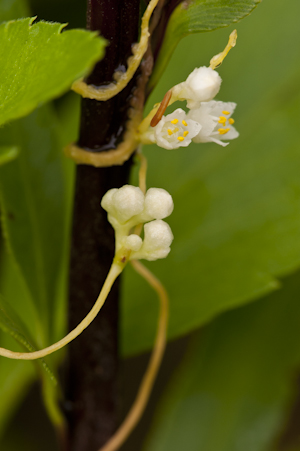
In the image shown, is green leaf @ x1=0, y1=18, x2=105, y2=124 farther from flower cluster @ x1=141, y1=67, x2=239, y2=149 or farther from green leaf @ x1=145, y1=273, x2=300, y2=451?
green leaf @ x1=145, y1=273, x2=300, y2=451

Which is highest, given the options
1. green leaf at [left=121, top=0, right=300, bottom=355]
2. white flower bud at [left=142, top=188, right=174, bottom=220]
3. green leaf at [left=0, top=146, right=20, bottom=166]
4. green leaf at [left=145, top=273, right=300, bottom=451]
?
green leaf at [left=0, top=146, right=20, bottom=166]

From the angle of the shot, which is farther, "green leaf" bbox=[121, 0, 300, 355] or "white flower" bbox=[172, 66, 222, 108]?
"green leaf" bbox=[121, 0, 300, 355]

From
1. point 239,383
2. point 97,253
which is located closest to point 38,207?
point 97,253

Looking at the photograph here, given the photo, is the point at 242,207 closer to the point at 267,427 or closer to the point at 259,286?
the point at 259,286

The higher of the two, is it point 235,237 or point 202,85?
point 202,85

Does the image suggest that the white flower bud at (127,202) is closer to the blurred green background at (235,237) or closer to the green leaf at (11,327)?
the green leaf at (11,327)

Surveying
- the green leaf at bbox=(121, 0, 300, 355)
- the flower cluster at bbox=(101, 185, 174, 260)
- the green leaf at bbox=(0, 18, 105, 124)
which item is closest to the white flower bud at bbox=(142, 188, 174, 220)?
the flower cluster at bbox=(101, 185, 174, 260)

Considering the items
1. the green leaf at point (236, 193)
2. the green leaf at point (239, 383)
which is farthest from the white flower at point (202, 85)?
the green leaf at point (239, 383)

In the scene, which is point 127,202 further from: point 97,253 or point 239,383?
point 239,383
